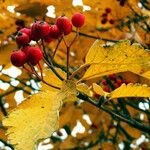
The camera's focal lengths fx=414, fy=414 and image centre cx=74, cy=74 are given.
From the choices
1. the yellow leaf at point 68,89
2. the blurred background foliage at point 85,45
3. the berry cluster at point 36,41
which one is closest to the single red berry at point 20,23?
the blurred background foliage at point 85,45

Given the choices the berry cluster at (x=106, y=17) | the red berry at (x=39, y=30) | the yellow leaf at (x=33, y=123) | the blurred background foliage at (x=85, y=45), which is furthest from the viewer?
the berry cluster at (x=106, y=17)

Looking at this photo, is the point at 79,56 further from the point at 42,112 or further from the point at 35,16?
the point at 42,112

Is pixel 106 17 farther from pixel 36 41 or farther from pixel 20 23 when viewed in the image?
pixel 36 41

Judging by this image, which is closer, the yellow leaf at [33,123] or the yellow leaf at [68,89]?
the yellow leaf at [33,123]

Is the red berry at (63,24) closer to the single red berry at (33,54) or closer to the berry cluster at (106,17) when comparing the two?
the single red berry at (33,54)

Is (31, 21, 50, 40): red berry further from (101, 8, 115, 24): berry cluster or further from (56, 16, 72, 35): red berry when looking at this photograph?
(101, 8, 115, 24): berry cluster

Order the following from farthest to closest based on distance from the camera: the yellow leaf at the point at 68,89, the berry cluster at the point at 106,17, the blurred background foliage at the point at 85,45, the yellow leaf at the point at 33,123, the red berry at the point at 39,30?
the berry cluster at the point at 106,17
the blurred background foliage at the point at 85,45
the red berry at the point at 39,30
the yellow leaf at the point at 68,89
the yellow leaf at the point at 33,123

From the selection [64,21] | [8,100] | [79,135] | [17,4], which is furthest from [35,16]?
[79,135]

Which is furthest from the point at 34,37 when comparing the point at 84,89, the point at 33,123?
the point at 33,123
